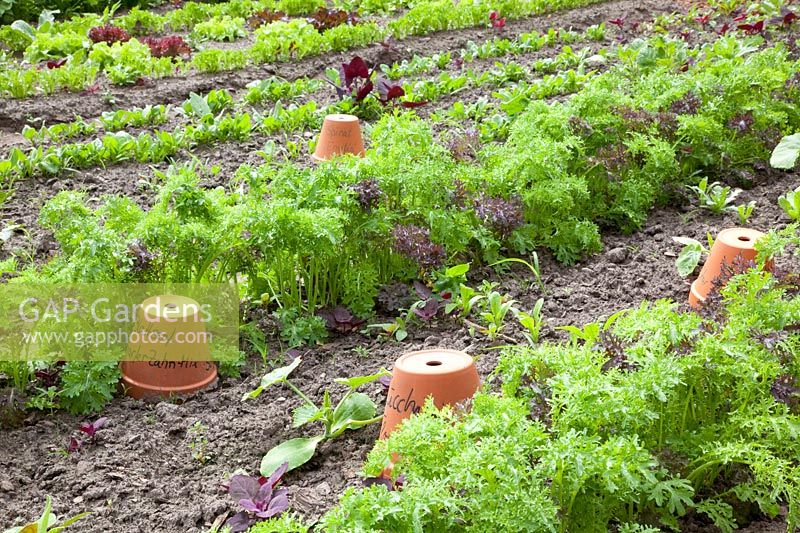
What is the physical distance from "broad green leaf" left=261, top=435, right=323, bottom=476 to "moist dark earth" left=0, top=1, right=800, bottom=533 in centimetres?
6

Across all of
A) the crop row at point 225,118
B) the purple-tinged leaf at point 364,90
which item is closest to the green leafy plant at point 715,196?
the crop row at point 225,118

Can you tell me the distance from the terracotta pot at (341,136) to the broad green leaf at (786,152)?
2.31 metres

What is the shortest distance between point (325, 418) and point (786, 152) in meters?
3.19

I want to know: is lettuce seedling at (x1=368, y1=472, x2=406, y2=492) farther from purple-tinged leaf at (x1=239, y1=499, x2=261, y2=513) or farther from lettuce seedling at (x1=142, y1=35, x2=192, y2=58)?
lettuce seedling at (x1=142, y1=35, x2=192, y2=58)

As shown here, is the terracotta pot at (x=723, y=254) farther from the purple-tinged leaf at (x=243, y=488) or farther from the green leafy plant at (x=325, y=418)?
the purple-tinged leaf at (x=243, y=488)

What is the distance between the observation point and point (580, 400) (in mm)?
2344

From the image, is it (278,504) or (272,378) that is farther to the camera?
(272,378)

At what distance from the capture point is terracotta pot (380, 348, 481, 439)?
9.05ft

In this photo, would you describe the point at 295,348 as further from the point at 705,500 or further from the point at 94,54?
the point at 94,54

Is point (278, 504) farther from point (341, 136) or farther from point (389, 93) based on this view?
point (389, 93)

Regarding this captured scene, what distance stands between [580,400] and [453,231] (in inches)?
74.3

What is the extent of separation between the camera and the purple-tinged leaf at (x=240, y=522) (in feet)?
8.58

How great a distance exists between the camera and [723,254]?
3.77m

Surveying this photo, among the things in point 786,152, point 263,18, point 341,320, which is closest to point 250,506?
point 341,320
